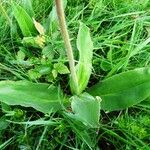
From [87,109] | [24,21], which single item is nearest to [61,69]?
[87,109]

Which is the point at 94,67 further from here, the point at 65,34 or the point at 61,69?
the point at 65,34

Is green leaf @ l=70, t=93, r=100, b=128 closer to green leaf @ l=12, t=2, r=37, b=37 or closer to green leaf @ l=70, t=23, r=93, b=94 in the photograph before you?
green leaf @ l=70, t=23, r=93, b=94

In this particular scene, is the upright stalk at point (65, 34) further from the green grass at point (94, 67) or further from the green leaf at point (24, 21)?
the green leaf at point (24, 21)

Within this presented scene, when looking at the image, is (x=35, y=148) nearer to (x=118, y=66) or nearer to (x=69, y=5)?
(x=118, y=66)

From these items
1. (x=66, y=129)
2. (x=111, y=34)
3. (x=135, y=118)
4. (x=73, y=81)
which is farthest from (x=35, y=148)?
(x=111, y=34)

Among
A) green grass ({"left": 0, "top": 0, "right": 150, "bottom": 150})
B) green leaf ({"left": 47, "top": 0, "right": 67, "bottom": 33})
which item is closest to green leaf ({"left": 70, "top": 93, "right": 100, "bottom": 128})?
green grass ({"left": 0, "top": 0, "right": 150, "bottom": 150})

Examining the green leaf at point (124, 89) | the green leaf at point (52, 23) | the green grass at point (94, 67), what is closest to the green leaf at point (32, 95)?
the green grass at point (94, 67)
